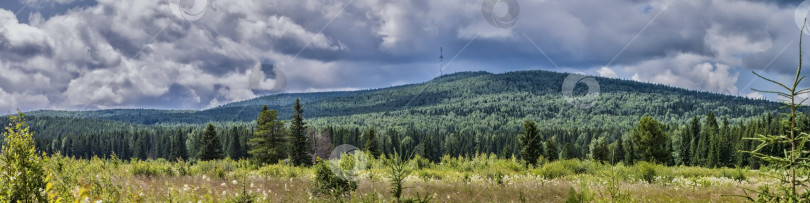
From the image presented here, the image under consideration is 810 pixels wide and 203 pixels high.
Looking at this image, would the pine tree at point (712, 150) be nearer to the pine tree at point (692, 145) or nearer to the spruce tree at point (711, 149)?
the spruce tree at point (711, 149)

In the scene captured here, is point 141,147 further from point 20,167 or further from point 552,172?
point 20,167

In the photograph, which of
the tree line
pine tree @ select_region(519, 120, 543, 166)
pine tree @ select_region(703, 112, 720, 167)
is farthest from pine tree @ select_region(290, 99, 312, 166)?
pine tree @ select_region(703, 112, 720, 167)

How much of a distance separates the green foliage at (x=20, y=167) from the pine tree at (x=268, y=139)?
32.1m

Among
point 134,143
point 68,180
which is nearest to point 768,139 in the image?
point 68,180

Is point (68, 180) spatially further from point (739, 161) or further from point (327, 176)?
point (739, 161)

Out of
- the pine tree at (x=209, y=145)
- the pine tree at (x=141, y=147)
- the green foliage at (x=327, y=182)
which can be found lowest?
the pine tree at (x=141, y=147)

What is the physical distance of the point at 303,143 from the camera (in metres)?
39.3

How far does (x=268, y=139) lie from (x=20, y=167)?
33.0 meters

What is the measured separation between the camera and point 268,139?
38.5 metres

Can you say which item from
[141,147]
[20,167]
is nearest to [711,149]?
[20,167]

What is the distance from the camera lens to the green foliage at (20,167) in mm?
6070

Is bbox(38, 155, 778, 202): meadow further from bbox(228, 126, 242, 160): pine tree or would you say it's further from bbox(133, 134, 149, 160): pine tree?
bbox(133, 134, 149, 160): pine tree

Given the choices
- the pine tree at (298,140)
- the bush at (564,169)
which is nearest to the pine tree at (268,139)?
the pine tree at (298,140)

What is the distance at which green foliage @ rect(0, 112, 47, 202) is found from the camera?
6.07 m
